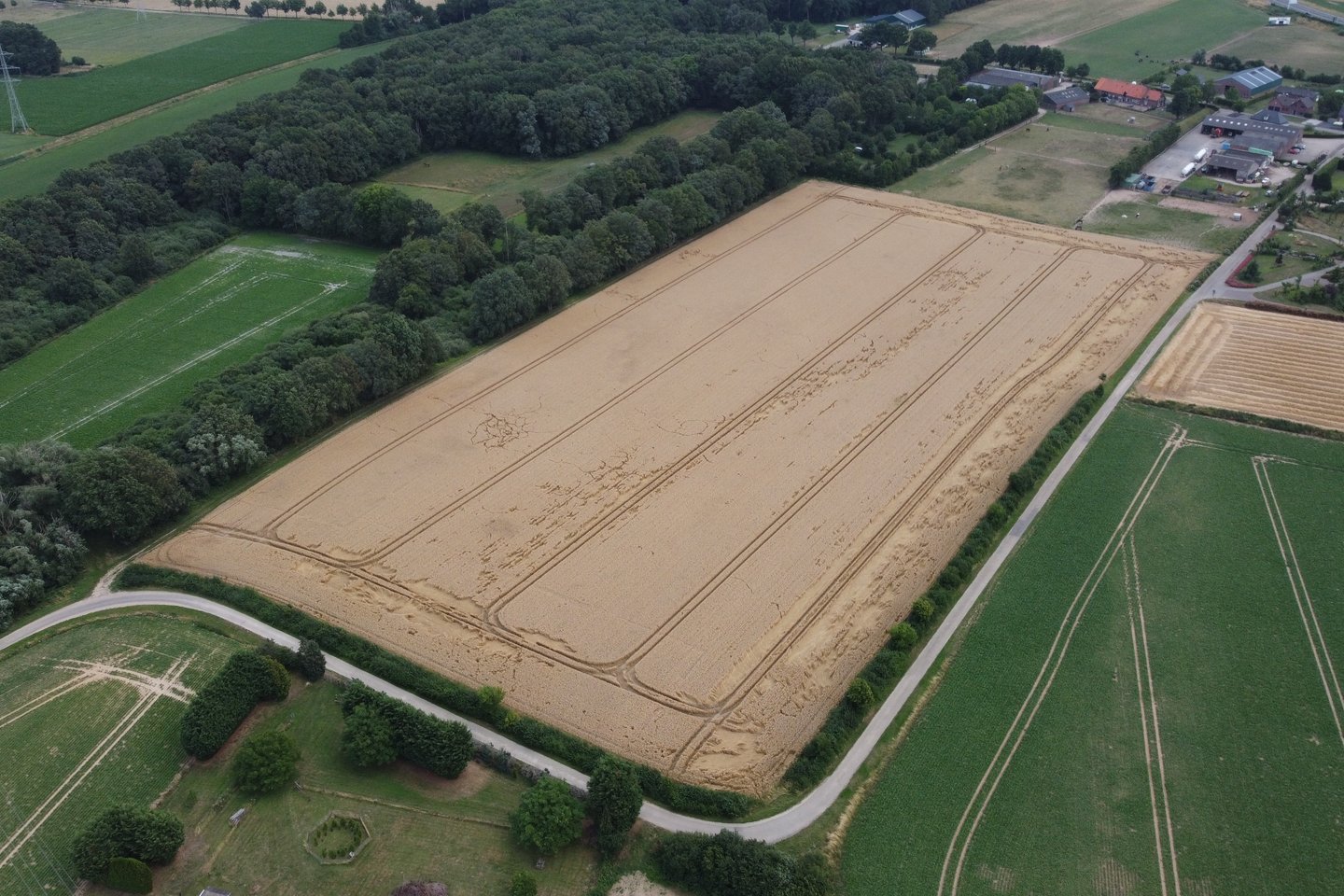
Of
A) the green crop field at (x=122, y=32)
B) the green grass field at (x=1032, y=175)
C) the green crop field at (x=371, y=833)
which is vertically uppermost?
the green crop field at (x=122, y=32)

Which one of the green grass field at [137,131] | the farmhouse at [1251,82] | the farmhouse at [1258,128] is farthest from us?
the farmhouse at [1251,82]

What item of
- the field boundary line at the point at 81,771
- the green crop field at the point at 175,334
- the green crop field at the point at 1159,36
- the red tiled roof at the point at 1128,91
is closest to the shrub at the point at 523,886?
the field boundary line at the point at 81,771

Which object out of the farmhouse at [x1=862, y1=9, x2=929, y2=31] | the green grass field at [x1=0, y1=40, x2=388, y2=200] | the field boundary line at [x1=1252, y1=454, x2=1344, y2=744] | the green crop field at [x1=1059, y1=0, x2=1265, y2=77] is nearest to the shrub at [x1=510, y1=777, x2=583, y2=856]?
the field boundary line at [x1=1252, y1=454, x2=1344, y2=744]

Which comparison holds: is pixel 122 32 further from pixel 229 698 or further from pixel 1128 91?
pixel 229 698

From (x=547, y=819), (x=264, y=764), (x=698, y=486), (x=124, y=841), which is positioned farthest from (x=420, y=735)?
(x=698, y=486)

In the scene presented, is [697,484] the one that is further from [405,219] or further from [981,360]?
[405,219]

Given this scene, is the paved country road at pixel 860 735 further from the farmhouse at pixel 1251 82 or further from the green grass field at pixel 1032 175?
the farmhouse at pixel 1251 82

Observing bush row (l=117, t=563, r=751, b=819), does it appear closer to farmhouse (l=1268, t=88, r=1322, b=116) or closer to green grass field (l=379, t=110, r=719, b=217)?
green grass field (l=379, t=110, r=719, b=217)

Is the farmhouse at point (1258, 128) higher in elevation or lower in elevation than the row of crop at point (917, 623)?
higher

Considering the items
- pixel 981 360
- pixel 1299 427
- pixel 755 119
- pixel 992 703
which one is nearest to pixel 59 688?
pixel 992 703
